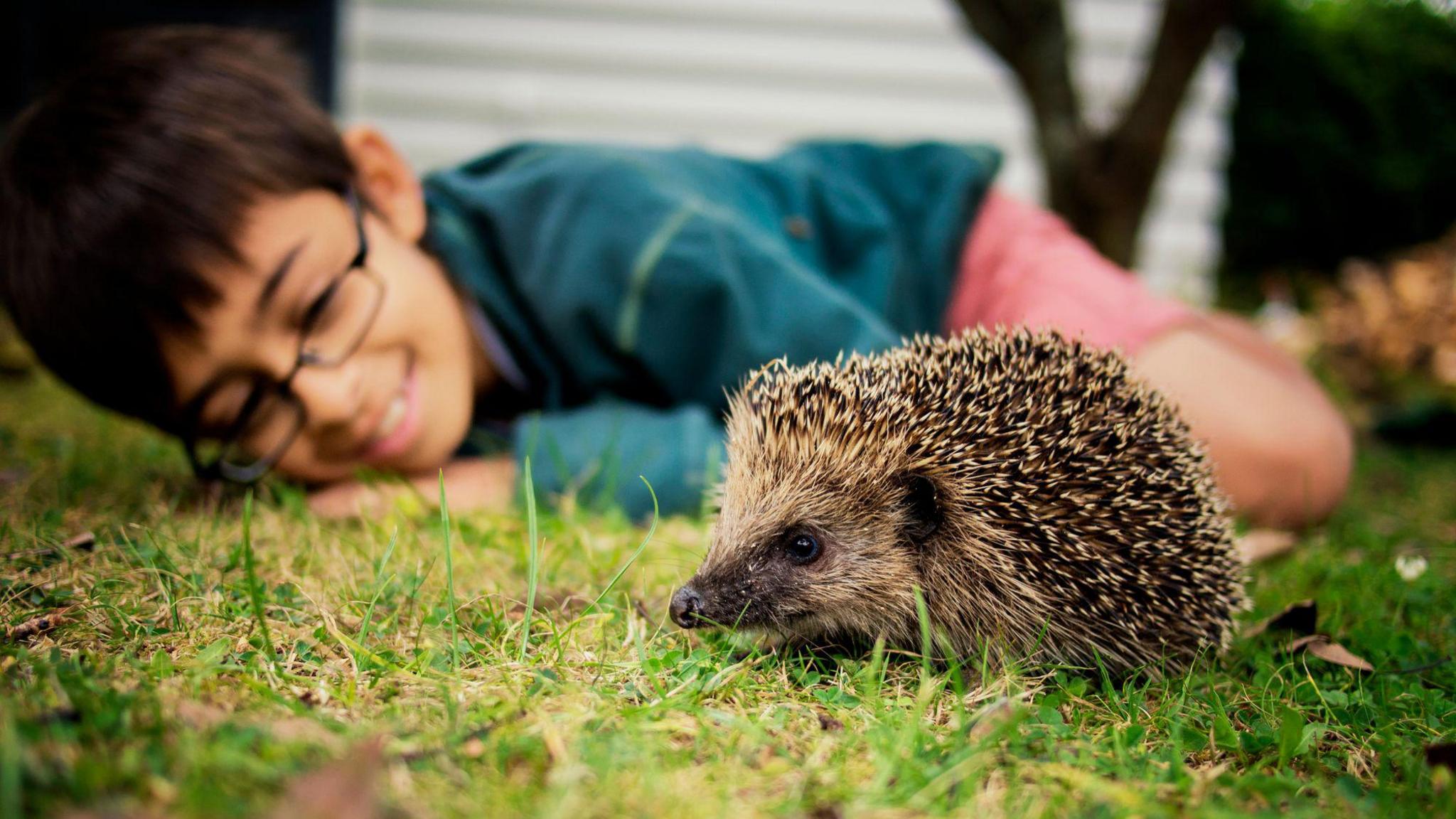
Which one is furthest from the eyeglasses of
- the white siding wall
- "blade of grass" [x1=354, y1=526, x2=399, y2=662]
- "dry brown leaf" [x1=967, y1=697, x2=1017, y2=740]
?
the white siding wall

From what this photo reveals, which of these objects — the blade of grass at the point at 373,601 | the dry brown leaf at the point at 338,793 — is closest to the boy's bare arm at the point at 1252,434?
the blade of grass at the point at 373,601

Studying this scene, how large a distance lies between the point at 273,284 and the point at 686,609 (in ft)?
5.98

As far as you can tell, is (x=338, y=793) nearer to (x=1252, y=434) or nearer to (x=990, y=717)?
(x=990, y=717)

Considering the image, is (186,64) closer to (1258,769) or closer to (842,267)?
(842,267)

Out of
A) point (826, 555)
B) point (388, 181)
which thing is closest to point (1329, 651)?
point (826, 555)

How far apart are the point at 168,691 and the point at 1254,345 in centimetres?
431

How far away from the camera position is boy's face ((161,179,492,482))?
2936 millimetres

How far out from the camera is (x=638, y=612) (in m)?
2.19

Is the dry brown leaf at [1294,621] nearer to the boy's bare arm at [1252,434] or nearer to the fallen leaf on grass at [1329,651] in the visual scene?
the fallen leaf on grass at [1329,651]

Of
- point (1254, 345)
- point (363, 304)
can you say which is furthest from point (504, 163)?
point (1254, 345)

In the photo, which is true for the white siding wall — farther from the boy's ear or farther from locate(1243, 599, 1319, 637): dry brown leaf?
locate(1243, 599, 1319, 637): dry brown leaf

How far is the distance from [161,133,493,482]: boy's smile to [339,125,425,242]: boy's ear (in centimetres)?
2

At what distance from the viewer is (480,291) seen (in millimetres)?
3584

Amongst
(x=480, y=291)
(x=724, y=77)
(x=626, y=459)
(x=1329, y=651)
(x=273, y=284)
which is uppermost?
(x=724, y=77)
